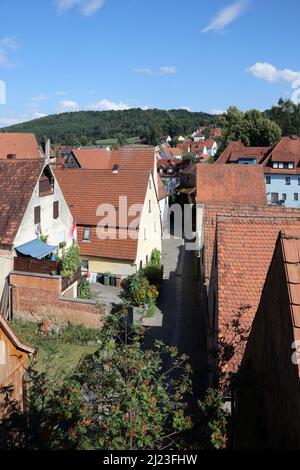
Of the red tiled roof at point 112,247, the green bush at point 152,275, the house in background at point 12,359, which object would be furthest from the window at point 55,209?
the house in background at point 12,359

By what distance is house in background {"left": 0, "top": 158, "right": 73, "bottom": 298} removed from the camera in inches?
758

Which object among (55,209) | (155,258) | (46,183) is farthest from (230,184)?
(46,183)

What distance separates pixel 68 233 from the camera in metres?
23.7

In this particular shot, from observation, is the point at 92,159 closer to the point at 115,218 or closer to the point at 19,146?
the point at 19,146

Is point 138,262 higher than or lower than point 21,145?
lower

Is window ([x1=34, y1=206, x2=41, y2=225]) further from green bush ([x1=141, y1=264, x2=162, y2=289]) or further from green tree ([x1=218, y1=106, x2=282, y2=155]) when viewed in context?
green tree ([x1=218, y1=106, x2=282, y2=155])

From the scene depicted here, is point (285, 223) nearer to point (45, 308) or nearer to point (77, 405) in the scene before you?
point (77, 405)

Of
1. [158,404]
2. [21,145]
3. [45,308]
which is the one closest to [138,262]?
[45,308]

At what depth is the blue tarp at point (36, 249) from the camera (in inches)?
758

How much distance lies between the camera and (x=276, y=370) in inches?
188

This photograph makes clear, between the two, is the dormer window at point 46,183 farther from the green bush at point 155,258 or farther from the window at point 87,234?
the green bush at point 155,258

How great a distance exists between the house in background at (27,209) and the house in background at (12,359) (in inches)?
389

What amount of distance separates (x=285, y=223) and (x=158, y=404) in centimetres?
823
